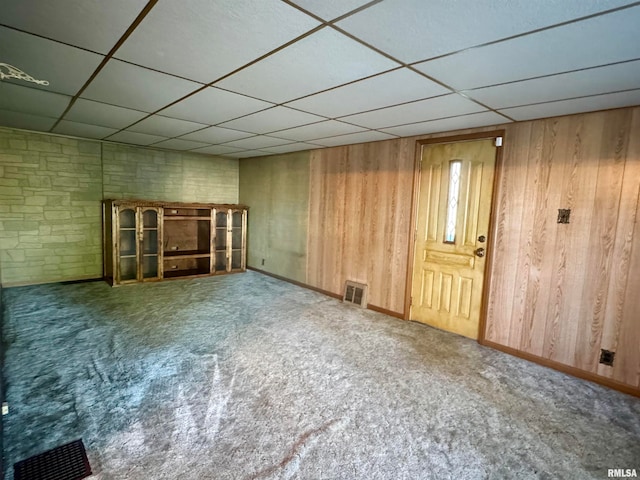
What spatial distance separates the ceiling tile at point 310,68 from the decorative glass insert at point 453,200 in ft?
6.28

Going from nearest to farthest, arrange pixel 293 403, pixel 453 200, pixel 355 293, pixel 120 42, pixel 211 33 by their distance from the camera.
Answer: pixel 211 33
pixel 120 42
pixel 293 403
pixel 453 200
pixel 355 293

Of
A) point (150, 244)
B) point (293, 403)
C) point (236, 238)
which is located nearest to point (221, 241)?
point (236, 238)

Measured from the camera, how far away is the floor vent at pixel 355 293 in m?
4.38

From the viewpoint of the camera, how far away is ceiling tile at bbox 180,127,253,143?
388 centimetres

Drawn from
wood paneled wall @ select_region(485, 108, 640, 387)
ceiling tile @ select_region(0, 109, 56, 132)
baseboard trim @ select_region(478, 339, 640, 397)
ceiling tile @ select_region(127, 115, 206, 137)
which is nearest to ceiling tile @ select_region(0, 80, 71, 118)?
ceiling tile @ select_region(0, 109, 56, 132)

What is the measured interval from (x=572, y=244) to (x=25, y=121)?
19.8 ft

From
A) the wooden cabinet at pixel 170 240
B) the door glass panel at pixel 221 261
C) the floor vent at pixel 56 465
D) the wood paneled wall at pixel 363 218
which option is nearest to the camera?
the floor vent at pixel 56 465

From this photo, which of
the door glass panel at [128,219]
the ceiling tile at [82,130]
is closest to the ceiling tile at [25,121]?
the ceiling tile at [82,130]

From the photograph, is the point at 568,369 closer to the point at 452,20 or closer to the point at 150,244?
the point at 452,20

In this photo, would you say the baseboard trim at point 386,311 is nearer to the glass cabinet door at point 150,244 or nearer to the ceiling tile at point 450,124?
the ceiling tile at point 450,124

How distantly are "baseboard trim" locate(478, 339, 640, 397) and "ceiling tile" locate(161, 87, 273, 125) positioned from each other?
128 inches

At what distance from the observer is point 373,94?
237 centimetres

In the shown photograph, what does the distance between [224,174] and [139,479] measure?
567 cm

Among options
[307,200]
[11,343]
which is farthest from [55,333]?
[307,200]
